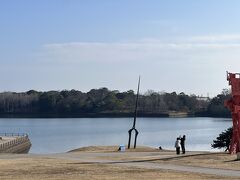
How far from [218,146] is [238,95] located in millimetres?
18640

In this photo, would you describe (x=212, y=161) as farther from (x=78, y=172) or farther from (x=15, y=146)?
(x=15, y=146)

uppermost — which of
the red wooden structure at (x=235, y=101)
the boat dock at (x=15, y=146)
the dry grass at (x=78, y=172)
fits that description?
the red wooden structure at (x=235, y=101)

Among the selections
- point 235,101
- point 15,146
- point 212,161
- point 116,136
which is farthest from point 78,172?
point 116,136

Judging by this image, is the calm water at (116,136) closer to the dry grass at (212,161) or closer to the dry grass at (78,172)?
the dry grass at (212,161)

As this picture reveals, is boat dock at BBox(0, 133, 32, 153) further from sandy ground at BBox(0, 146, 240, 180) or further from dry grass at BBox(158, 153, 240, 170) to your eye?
dry grass at BBox(158, 153, 240, 170)

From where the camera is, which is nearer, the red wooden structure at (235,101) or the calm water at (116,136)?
the red wooden structure at (235,101)

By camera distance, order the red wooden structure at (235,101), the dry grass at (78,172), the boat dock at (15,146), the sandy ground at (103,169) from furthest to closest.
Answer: the boat dock at (15,146), the red wooden structure at (235,101), the sandy ground at (103,169), the dry grass at (78,172)

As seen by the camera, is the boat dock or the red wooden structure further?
the boat dock

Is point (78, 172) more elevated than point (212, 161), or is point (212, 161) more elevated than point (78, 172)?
point (212, 161)

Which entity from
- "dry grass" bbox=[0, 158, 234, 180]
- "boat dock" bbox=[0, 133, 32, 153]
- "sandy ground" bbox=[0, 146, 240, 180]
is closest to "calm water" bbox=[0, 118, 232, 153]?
"boat dock" bbox=[0, 133, 32, 153]

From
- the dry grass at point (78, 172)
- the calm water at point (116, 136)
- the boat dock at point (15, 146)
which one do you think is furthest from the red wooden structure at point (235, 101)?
the boat dock at point (15, 146)

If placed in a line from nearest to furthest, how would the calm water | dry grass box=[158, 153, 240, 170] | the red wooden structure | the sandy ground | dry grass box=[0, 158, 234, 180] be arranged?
dry grass box=[0, 158, 234, 180] → the sandy ground → dry grass box=[158, 153, 240, 170] → the red wooden structure → the calm water

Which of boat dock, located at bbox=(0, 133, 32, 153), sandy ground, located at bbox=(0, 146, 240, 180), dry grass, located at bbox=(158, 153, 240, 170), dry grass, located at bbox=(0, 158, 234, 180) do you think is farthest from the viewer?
boat dock, located at bbox=(0, 133, 32, 153)

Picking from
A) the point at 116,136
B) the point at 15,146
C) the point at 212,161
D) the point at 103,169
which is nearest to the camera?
the point at 103,169
